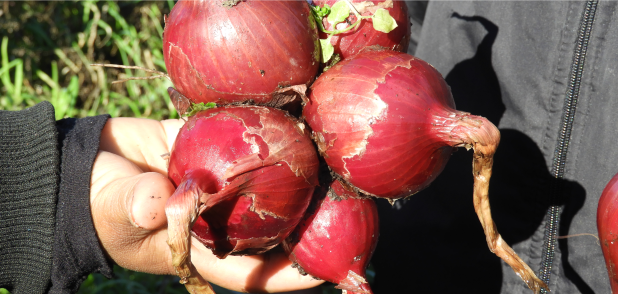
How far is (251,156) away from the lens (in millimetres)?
1069

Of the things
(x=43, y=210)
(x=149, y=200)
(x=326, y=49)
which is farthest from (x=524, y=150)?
(x=43, y=210)

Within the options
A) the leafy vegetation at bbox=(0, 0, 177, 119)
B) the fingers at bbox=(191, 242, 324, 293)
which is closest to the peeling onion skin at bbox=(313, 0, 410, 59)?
the fingers at bbox=(191, 242, 324, 293)

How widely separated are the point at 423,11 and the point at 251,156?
1404 mm

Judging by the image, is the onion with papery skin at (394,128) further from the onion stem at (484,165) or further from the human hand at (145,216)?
the human hand at (145,216)

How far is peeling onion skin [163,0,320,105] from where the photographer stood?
1.08 meters

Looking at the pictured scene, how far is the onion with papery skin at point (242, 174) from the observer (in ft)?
3.45

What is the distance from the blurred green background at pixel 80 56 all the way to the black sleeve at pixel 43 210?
218 centimetres

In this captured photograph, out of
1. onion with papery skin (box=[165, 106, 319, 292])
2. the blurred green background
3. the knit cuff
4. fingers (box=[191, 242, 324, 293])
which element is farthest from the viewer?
the blurred green background

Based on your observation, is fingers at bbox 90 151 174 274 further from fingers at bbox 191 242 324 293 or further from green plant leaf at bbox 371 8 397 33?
green plant leaf at bbox 371 8 397 33

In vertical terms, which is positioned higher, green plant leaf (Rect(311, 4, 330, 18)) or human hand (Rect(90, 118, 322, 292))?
green plant leaf (Rect(311, 4, 330, 18))

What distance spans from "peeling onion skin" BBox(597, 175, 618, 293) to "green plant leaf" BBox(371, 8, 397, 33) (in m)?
0.70

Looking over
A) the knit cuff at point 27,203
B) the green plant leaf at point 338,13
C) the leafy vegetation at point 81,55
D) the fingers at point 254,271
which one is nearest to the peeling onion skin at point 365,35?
the green plant leaf at point 338,13

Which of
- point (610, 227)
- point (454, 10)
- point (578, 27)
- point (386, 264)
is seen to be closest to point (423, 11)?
point (454, 10)

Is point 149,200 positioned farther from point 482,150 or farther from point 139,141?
point 482,150
